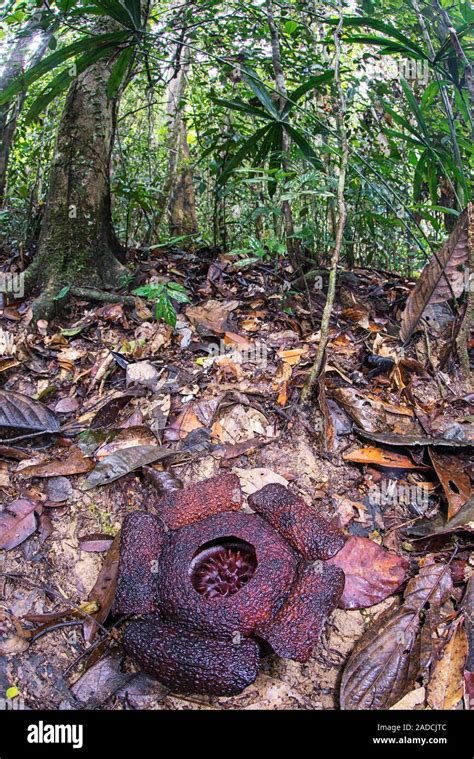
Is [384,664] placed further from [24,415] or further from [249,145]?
[249,145]

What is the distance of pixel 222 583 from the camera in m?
1.84

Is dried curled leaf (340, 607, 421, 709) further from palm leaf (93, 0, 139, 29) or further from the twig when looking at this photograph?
palm leaf (93, 0, 139, 29)

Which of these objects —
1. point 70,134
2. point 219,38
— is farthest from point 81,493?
point 219,38

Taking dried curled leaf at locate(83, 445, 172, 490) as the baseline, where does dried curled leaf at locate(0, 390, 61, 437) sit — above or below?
above

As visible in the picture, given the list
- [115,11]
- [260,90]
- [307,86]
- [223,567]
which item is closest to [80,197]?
[115,11]

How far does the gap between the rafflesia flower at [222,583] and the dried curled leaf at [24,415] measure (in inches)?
39.8

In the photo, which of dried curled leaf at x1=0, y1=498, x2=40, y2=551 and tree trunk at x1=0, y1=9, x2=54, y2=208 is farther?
tree trunk at x1=0, y1=9, x2=54, y2=208

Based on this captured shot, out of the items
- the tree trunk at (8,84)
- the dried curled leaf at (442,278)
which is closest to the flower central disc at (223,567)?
the dried curled leaf at (442,278)

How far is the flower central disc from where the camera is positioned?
181 centimetres

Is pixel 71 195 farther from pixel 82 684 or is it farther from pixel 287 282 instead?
pixel 82 684

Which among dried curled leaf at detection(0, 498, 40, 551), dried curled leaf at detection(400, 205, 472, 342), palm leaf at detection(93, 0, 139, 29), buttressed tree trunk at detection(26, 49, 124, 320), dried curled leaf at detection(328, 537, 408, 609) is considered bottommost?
dried curled leaf at detection(328, 537, 408, 609)

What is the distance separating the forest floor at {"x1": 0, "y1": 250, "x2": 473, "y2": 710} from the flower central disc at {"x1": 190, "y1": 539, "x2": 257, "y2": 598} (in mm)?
293

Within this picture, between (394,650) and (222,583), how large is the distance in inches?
24.9

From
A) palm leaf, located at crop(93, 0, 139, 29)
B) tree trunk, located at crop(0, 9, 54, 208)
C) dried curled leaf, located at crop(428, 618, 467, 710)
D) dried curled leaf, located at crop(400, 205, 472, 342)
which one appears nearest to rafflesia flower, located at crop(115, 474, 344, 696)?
dried curled leaf, located at crop(428, 618, 467, 710)
